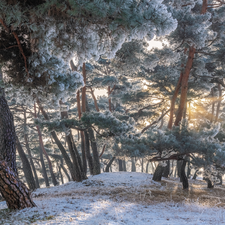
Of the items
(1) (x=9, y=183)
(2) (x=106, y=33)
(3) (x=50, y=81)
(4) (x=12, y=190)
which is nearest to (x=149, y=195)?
(4) (x=12, y=190)

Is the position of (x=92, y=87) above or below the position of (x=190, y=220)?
above

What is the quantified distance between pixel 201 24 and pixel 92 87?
9055 millimetres

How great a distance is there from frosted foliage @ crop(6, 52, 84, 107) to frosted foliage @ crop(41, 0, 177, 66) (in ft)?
0.86

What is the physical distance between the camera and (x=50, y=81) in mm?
4273

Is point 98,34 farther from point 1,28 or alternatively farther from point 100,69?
point 100,69

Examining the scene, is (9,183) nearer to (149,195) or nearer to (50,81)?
(50,81)

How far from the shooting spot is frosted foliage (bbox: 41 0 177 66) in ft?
9.03

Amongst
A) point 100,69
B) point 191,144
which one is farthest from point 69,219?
point 100,69

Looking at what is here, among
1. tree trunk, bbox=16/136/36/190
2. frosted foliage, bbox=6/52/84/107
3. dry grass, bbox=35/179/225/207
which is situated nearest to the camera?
frosted foliage, bbox=6/52/84/107

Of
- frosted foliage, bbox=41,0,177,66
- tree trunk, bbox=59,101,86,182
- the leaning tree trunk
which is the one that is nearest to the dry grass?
tree trunk, bbox=59,101,86,182

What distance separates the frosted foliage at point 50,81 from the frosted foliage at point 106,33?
26 centimetres

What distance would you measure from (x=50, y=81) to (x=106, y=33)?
166 centimetres

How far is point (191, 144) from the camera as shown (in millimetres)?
7570

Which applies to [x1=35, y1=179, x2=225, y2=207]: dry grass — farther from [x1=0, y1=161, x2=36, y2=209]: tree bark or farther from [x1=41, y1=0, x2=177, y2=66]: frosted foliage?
[x1=41, y1=0, x2=177, y2=66]: frosted foliage
